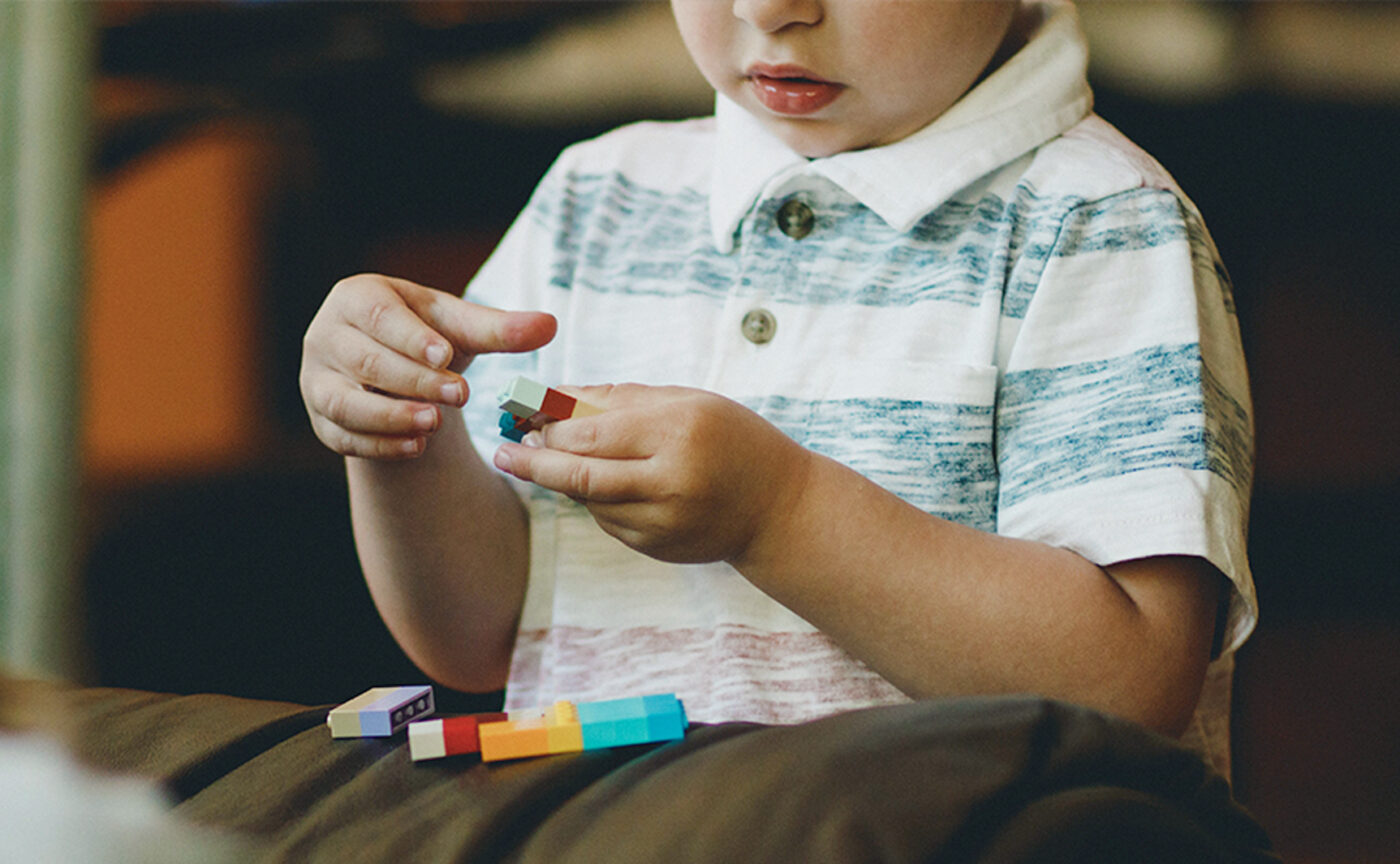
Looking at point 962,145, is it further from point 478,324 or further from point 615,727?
A: point 615,727

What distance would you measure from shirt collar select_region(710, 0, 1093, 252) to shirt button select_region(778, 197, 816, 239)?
0.05ft

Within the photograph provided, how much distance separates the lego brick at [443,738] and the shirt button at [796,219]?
339 mm

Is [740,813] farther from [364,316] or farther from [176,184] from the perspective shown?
[176,184]

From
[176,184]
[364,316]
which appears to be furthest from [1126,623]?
[176,184]

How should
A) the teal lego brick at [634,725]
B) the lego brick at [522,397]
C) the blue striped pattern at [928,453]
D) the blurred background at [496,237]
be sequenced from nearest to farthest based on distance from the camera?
1. the teal lego brick at [634,725]
2. the lego brick at [522,397]
3. the blue striped pattern at [928,453]
4. the blurred background at [496,237]

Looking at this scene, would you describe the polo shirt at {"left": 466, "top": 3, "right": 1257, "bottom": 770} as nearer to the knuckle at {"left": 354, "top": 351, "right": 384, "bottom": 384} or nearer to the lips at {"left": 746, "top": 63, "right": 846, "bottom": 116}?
the lips at {"left": 746, "top": 63, "right": 846, "bottom": 116}

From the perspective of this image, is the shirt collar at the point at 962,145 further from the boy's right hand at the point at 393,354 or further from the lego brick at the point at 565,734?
the lego brick at the point at 565,734

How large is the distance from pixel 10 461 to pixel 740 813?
7.9 inches

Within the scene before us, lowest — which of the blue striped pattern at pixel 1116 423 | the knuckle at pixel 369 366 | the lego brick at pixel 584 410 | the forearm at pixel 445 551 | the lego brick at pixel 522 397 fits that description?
the forearm at pixel 445 551

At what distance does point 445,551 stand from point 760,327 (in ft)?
0.65

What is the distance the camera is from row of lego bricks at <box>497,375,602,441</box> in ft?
1.36

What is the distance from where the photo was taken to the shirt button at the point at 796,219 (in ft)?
1.92

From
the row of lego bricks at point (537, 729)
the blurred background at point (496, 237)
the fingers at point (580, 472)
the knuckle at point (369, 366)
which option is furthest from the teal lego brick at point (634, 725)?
the blurred background at point (496, 237)

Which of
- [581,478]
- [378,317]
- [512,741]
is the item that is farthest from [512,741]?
[378,317]
